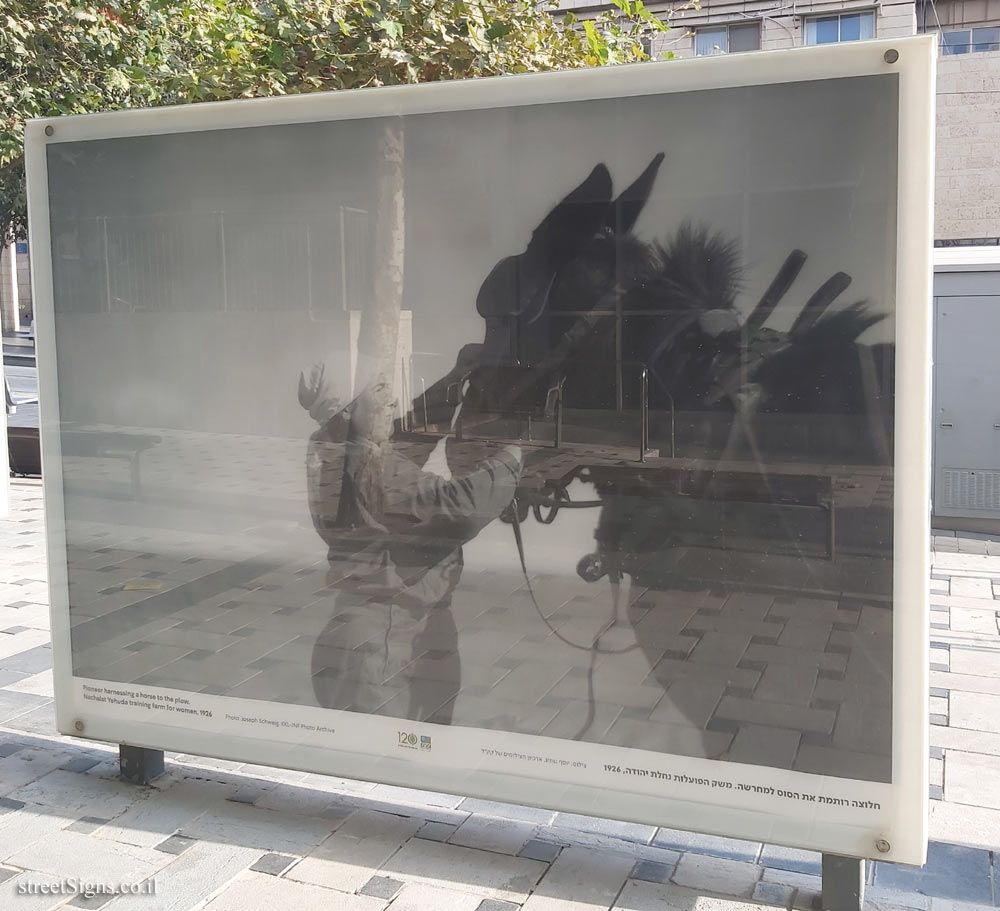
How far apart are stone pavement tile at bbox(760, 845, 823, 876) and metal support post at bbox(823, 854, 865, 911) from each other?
0.26 m

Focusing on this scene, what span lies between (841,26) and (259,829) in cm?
2108

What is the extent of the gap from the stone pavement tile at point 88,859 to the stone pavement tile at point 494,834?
0.84 meters

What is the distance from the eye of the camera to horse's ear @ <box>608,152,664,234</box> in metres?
Result: 2.51

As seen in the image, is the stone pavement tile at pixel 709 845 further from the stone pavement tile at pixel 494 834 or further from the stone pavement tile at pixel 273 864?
the stone pavement tile at pixel 273 864

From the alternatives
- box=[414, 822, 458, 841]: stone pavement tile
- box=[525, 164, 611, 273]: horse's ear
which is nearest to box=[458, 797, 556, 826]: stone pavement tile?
box=[414, 822, 458, 841]: stone pavement tile

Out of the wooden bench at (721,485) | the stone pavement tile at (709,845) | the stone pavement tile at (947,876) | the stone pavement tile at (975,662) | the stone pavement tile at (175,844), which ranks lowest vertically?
the stone pavement tile at (975,662)

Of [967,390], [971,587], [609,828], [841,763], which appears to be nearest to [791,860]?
[609,828]

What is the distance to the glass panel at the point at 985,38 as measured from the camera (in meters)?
19.7

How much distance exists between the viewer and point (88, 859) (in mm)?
2949

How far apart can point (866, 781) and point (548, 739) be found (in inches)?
30.5

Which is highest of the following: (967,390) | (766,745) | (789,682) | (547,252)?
(547,252)

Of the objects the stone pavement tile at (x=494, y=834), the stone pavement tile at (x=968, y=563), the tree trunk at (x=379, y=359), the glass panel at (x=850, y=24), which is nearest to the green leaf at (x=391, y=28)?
the tree trunk at (x=379, y=359)

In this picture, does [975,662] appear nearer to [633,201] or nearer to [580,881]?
[580,881]

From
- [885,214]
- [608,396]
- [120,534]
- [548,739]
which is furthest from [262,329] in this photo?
[885,214]
